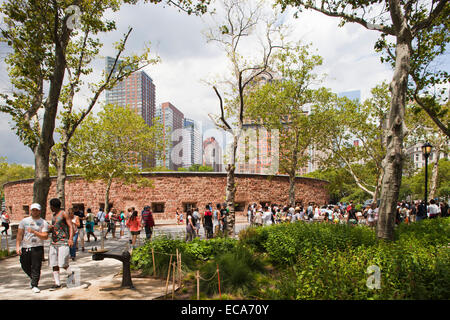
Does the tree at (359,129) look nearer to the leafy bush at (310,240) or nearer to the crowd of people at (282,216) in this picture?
the crowd of people at (282,216)

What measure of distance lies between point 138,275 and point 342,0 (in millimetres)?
10448

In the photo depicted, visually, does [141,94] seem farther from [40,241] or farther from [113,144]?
[40,241]

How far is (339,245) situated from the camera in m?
6.84

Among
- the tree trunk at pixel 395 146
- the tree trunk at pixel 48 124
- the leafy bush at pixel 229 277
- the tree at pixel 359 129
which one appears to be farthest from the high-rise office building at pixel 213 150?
the leafy bush at pixel 229 277

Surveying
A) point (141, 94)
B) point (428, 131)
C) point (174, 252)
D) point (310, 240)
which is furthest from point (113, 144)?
A: point (141, 94)

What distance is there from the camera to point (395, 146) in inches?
303

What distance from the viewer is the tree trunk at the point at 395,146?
7629 mm

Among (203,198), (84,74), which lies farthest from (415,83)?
(203,198)

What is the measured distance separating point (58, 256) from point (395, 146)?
8707 millimetres

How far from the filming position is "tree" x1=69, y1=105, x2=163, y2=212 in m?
23.3

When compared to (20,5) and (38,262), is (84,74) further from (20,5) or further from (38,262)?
(38,262)

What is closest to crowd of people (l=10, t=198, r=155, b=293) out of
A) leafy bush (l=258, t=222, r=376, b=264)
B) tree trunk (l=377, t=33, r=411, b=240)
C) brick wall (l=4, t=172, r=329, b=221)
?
leafy bush (l=258, t=222, r=376, b=264)

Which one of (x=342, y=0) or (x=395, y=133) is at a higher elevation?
(x=342, y=0)

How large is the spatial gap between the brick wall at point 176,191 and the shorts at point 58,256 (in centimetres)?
1934
